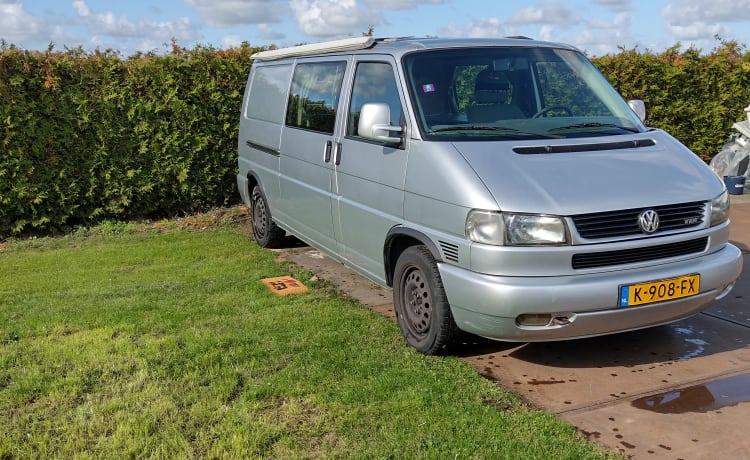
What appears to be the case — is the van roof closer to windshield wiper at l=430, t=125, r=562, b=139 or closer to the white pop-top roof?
the white pop-top roof

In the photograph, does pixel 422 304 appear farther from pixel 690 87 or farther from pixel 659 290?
pixel 690 87

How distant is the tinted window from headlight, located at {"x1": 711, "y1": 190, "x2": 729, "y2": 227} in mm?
2136

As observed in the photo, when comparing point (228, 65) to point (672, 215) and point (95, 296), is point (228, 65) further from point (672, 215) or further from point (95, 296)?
point (672, 215)

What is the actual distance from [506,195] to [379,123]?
3.93 feet

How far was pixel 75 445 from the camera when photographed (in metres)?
3.55

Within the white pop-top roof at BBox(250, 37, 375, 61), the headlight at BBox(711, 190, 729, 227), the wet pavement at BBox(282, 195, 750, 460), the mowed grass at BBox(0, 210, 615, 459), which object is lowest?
the mowed grass at BBox(0, 210, 615, 459)

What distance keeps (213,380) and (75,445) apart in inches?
37.0

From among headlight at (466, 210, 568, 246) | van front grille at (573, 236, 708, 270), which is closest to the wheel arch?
headlight at (466, 210, 568, 246)

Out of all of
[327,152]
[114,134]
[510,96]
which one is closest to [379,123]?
[510,96]

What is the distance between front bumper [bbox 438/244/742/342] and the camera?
153 inches

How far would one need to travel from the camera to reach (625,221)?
3.97 meters

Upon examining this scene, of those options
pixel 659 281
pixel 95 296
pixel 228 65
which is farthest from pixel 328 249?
pixel 228 65

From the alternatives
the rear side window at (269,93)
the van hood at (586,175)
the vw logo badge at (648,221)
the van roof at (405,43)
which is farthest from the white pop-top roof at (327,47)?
the vw logo badge at (648,221)

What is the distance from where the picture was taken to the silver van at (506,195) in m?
3.91
